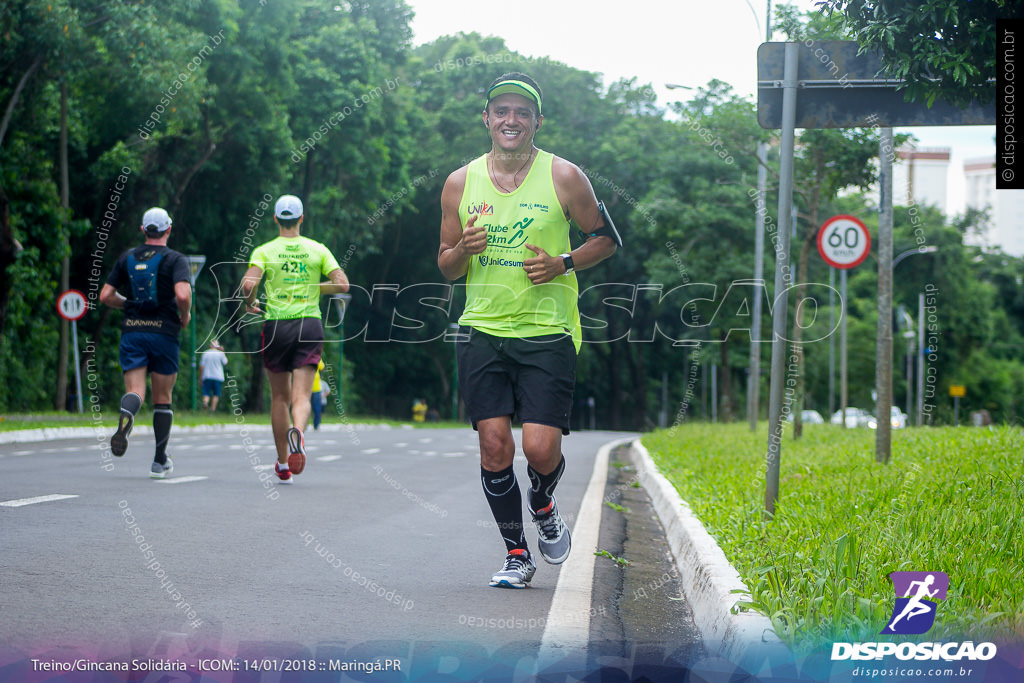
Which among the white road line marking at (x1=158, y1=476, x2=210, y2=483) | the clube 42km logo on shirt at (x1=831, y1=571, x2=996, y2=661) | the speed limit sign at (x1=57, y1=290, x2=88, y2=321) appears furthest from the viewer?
the speed limit sign at (x1=57, y1=290, x2=88, y2=321)

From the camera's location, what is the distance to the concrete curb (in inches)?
161

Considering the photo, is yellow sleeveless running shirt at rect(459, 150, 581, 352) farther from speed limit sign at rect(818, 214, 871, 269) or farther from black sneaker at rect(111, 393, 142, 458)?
speed limit sign at rect(818, 214, 871, 269)

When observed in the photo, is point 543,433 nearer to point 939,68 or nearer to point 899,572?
point 899,572

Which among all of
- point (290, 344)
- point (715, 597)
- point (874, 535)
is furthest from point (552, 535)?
point (290, 344)

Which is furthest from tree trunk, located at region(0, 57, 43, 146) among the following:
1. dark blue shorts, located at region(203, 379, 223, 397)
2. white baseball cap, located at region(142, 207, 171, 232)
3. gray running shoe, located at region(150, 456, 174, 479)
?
gray running shoe, located at region(150, 456, 174, 479)

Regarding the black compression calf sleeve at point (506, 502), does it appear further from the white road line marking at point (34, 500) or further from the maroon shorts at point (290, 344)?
the maroon shorts at point (290, 344)

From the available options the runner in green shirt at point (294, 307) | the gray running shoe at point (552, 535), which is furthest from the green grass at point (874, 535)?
the runner in green shirt at point (294, 307)

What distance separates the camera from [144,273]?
947 cm

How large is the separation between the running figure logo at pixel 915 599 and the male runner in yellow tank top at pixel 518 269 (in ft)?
5.16

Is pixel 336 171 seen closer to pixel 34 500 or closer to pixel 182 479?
pixel 182 479

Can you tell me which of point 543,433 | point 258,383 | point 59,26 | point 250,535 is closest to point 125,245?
point 258,383

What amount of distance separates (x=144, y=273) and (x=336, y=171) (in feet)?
92.7

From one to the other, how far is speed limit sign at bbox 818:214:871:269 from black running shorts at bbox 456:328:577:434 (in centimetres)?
852

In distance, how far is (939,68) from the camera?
624 centimetres
